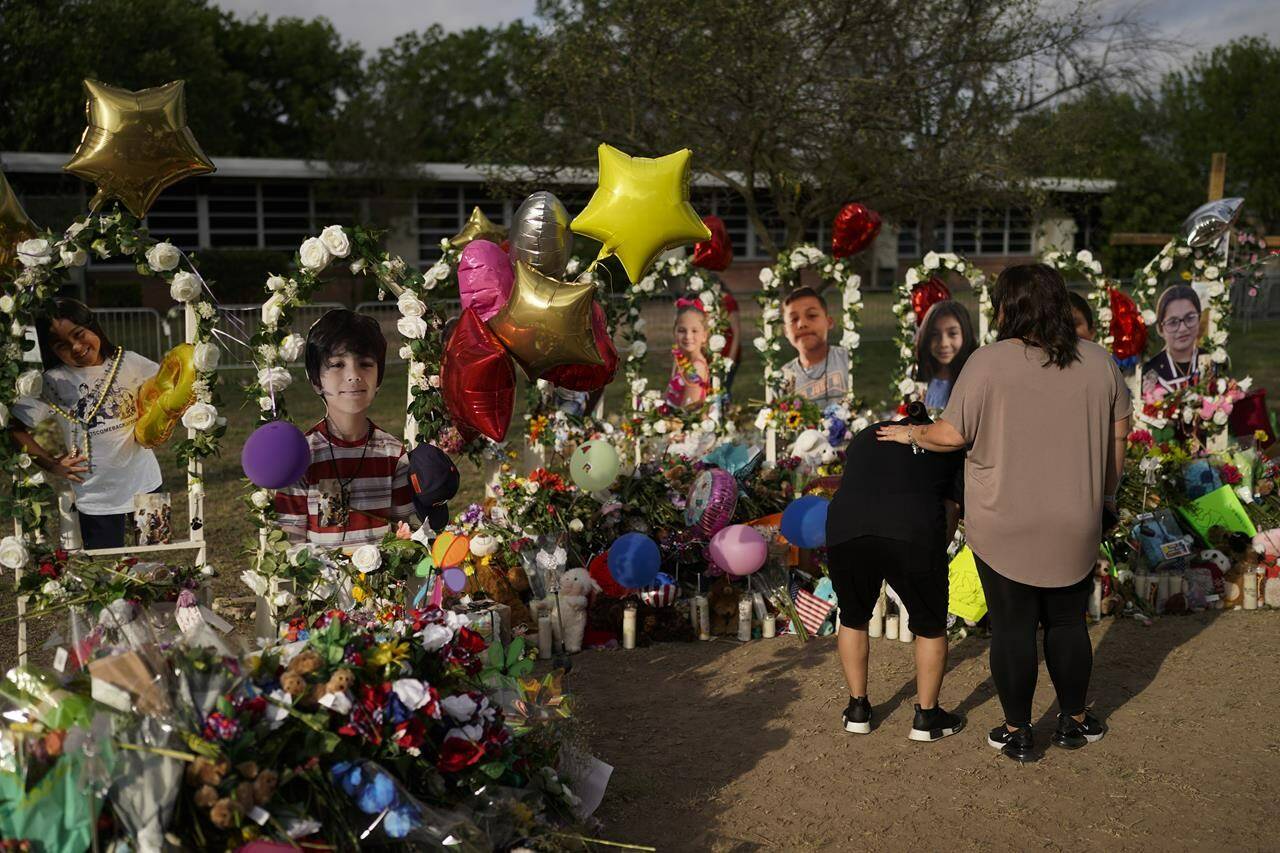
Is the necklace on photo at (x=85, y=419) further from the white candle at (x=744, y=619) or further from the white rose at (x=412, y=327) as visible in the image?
the white candle at (x=744, y=619)

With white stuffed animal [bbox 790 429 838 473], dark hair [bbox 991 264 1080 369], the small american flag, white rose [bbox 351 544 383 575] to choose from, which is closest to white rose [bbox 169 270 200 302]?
white rose [bbox 351 544 383 575]

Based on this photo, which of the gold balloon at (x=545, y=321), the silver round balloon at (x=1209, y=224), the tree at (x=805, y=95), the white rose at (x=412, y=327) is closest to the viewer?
the gold balloon at (x=545, y=321)

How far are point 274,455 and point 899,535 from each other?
249 cm

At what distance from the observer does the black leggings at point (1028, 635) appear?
4574 millimetres

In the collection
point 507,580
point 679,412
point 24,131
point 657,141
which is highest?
point 24,131

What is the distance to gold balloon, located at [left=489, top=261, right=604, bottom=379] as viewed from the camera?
5.29 metres

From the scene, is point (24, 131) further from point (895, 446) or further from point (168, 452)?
point (895, 446)

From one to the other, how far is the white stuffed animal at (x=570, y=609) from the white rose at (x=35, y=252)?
2880 millimetres

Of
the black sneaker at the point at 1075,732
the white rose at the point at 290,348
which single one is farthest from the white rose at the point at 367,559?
the black sneaker at the point at 1075,732

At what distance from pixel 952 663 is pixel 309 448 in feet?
10.6

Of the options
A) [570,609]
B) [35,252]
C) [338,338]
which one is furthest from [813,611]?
[35,252]

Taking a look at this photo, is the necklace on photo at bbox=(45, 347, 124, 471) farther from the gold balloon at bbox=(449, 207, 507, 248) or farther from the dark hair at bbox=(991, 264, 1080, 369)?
the dark hair at bbox=(991, 264, 1080, 369)

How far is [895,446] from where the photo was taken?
467 centimetres

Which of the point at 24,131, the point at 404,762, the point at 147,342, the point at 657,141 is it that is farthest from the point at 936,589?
the point at 24,131
